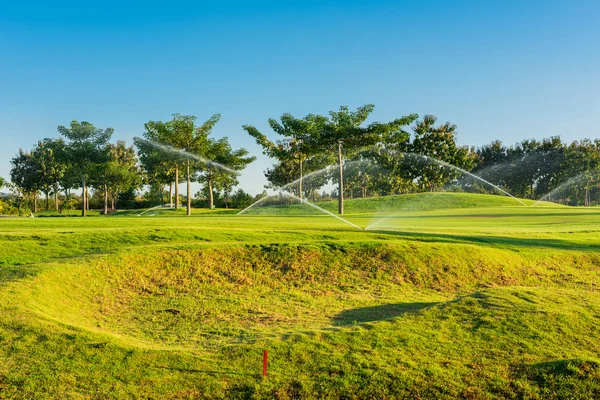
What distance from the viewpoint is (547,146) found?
94250 millimetres

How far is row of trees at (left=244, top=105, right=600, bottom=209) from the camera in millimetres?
44188

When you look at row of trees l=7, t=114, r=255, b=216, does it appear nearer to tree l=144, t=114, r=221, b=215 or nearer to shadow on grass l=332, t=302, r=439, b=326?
tree l=144, t=114, r=221, b=215

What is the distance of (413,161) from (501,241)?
2116 inches

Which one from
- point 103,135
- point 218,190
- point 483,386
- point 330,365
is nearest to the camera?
point 483,386

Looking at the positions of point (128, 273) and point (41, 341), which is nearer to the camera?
point (41, 341)

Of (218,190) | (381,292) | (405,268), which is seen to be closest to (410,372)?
(381,292)

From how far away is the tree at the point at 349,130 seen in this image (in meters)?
43.4

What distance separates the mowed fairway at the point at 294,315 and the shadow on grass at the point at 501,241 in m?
0.20

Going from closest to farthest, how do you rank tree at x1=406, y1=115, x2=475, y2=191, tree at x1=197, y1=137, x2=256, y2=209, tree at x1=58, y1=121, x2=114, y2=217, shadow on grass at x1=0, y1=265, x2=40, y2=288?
shadow on grass at x1=0, y1=265, x2=40, y2=288, tree at x1=58, y1=121, x2=114, y2=217, tree at x1=197, y1=137, x2=256, y2=209, tree at x1=406, y1=115, x2=475, y2=191

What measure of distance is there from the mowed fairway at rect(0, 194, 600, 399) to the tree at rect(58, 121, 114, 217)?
1425 inches

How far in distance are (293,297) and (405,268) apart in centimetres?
464

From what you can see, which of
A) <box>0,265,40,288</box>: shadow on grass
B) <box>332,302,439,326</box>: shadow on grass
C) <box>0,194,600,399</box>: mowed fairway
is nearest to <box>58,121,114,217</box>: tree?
<box>0,194,600,399</box>: mowed fairway

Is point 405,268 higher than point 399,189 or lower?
lower

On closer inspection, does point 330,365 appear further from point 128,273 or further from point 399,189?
point 399,189
